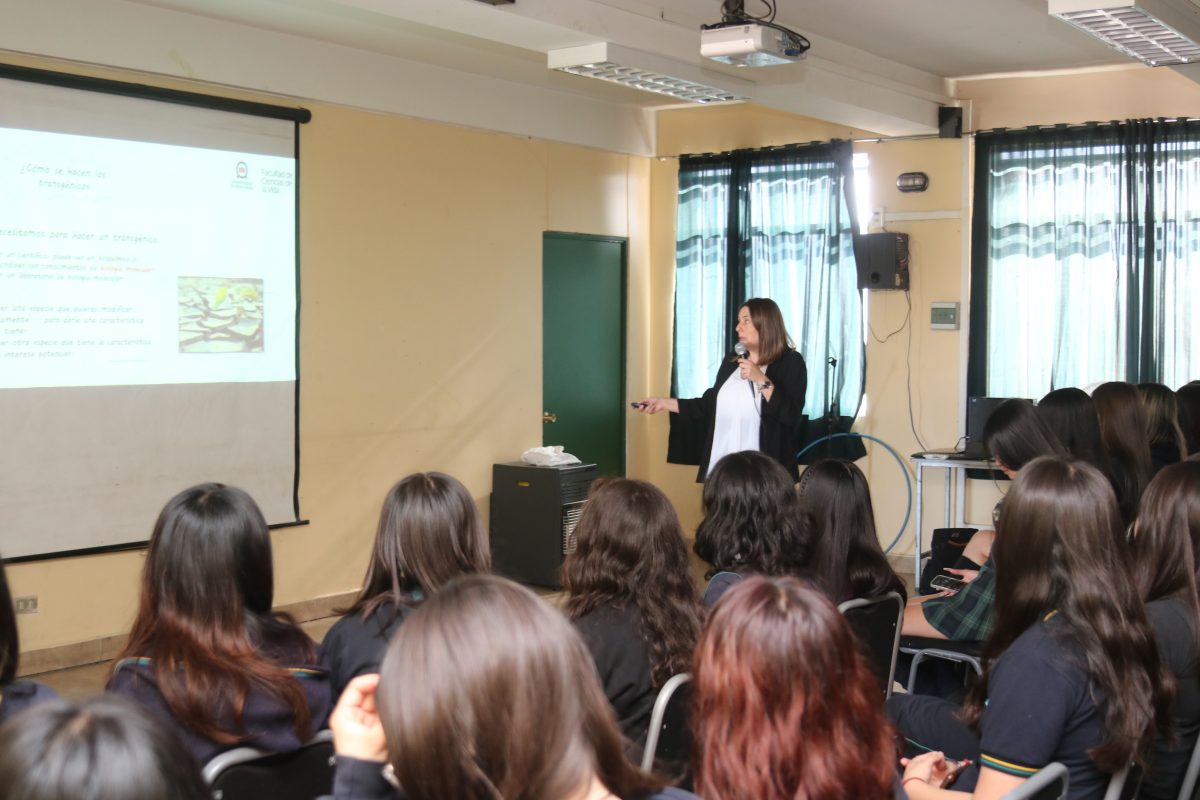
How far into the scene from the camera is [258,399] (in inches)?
221

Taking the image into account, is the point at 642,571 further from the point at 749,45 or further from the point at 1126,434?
the point at 749,45

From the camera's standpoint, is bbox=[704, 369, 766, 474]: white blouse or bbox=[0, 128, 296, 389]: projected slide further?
bbox=[704, 369, 766, 474]: white blouse

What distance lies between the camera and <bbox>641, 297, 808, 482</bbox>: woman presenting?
213 inches

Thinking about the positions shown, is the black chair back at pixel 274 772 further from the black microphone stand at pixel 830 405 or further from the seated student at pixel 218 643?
the black microphone stand at pixel 830 405

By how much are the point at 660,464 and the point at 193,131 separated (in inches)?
154

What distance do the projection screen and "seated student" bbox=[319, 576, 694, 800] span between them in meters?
4.21

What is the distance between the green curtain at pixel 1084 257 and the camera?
604cm

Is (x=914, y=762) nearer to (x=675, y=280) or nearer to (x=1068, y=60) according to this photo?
(x=1068, y=60)

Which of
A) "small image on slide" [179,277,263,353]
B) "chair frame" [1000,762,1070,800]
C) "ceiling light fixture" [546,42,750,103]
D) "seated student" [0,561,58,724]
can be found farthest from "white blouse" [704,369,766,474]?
"seated student" [0,561,58,724]

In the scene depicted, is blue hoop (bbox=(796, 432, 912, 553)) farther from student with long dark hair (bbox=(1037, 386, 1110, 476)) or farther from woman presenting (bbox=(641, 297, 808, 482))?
student with long dark hair (bbox=(1037, 386, 1110, 476))

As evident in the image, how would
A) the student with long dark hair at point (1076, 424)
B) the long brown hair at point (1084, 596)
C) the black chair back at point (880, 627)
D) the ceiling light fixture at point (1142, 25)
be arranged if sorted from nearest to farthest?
the long brown hair at point (1084, 596)
the black chair back at point (880, 627)
the student with long dark hair at point (1076, 424)
the ceiling light fixture at point (1142, 25)

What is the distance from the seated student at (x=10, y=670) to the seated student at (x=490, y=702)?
2.78 feet

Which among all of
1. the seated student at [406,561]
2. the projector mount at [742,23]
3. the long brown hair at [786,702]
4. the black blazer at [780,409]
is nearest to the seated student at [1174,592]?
the long brown hair at [786,702]

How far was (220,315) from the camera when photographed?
5418 mm
